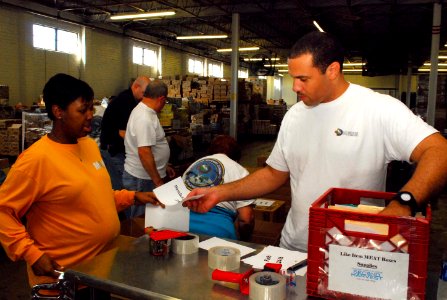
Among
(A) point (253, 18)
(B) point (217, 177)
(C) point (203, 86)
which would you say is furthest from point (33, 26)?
(B) point (217, 177)

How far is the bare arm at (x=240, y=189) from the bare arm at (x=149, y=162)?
1816 millimetres

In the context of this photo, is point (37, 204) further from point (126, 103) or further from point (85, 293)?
point (126, 103)

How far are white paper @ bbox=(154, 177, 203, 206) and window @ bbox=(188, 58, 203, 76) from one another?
1777cm

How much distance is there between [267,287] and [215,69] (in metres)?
21.3

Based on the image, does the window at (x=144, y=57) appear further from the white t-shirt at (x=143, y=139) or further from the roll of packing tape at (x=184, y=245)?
the roll of packing tape at (x=184, y=245)

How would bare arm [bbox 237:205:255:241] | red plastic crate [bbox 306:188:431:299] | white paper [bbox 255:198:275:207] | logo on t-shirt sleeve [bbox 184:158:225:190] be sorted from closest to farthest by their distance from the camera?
red plastic crate [bbox 306:188:431:299] < logo on t-shirt sleeve [bbox 184:158:225:190] < bare arm [bbox 237:205:255:241] < white paper [bbox 255:198:275:207]

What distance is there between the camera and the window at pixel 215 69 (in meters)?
21.3

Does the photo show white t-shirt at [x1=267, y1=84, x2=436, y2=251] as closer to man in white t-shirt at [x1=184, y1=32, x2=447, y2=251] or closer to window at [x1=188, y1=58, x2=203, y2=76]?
man in white t-shirt at [x1=184, y1=32, x2=447, y2=251]

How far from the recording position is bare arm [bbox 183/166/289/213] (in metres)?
1.81

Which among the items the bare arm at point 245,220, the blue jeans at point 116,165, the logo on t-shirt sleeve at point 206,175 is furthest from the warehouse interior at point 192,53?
the logo on t-shirt sleeve at point 206,175

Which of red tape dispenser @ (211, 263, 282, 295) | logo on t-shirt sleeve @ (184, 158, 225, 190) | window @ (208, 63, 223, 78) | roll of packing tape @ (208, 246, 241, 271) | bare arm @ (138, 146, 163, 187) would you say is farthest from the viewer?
window @ (208, 63, 223, 78)

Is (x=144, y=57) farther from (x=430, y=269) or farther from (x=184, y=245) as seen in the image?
(x=184, y=245)

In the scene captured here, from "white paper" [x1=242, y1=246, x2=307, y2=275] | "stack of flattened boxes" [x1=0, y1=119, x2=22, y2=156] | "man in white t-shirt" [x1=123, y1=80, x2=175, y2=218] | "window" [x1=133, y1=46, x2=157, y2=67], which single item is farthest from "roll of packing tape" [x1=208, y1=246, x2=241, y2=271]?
"window" [x1=133, y1=46, x2=157, y2=67]

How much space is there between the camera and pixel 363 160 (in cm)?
167
